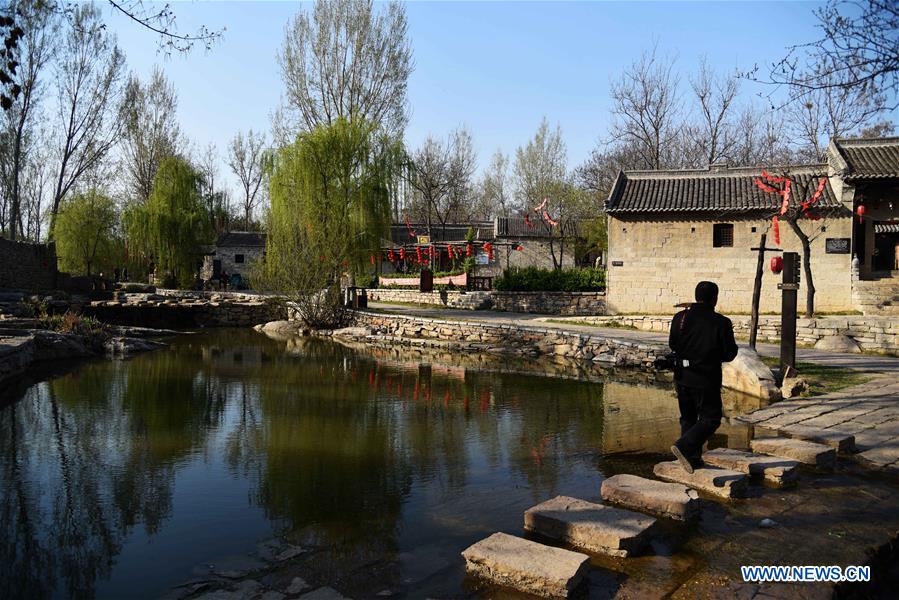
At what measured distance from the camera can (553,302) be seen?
2241cm

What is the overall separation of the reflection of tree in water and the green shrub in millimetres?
14160

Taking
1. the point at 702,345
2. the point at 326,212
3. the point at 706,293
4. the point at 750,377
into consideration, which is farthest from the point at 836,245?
the point at 702,345

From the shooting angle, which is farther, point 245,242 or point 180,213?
point 245,242

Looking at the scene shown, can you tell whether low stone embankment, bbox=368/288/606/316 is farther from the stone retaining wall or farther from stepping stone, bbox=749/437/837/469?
stepping stone, bbox=749/437/837/469

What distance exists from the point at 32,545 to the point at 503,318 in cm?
1620

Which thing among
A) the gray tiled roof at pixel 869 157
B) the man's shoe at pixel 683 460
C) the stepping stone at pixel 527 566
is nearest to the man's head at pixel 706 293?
the man's shoe at pixel 683 460

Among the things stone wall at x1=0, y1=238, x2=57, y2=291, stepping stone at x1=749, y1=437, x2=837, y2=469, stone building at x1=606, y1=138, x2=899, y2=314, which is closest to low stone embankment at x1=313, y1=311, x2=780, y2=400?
stepping stone at x1=749, y1=437, x2=837, y2=469

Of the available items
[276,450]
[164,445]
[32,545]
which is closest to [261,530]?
[32,545]

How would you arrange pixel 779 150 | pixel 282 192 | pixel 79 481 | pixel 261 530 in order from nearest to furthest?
1. pixel 261 530
2. pixel 79 481
3. pixel 282 192
4. pixel 779 150

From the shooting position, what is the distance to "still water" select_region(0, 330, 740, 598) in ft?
14.3

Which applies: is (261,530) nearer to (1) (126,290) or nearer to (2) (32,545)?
(2) (32,545)

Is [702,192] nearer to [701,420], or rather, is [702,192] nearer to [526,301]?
[526,301]

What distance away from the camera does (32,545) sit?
15.2 feet

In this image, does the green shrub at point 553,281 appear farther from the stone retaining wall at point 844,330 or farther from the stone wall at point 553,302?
the stone retaining wall at point 844,330
